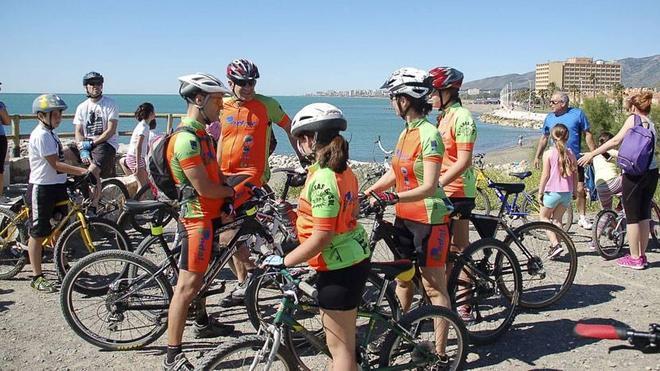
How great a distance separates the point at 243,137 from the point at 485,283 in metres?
2.56

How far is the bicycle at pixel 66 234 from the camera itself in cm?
597

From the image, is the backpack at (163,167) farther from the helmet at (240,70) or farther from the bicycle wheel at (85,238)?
the bicycle wheel at (85,238)

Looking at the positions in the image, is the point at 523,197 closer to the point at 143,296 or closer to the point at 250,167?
the point at 250,167

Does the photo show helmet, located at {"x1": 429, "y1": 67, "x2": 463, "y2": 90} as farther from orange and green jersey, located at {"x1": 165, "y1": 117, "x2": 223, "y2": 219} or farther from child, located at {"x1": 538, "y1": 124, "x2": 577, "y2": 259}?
child, located at {"x1": 538, "y1": 124, "x2": 577, "y2": 259}

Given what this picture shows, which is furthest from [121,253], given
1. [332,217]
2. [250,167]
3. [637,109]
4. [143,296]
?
[637,109]

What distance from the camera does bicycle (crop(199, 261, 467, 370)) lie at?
3209 mm

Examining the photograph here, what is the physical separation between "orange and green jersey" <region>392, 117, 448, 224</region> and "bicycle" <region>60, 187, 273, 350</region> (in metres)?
1.31

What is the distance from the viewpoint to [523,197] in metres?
9.14

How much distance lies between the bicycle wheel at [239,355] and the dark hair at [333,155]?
105 centimetres

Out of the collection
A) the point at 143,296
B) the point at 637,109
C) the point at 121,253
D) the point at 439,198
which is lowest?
the point at 143,296

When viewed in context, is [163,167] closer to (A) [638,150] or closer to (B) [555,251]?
(B) [555,251]

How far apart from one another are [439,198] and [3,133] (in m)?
6.11

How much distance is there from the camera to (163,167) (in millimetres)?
4129

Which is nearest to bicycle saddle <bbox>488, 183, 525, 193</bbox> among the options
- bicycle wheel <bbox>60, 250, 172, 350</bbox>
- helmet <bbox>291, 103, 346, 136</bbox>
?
helmet <bbox>291, 103, 346, 136</bbox>
